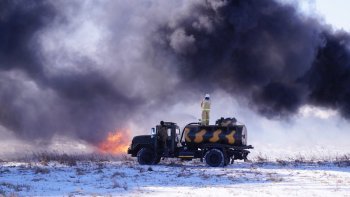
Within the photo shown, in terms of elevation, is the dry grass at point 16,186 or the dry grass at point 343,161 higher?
the dry grass at point 343,161

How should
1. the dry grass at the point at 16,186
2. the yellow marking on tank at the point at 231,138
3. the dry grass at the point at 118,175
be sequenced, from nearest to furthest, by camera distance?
the dry grass at the point at 16,186
the dry grass at the point at 118,175
the yellow marking on tank at the point at 231,138

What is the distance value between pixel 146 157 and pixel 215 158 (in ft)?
13.3

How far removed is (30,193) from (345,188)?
10330 millimetres

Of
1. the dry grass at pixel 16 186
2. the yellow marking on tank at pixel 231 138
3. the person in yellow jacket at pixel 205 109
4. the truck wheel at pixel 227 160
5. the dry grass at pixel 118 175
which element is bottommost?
the dry grass at pixel 16 186

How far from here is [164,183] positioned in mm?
19188

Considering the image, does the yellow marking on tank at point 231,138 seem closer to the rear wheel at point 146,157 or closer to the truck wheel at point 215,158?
the truck wheel at point 215,158

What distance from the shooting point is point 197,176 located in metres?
21.9

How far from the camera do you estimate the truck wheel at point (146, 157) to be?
Answer: 96.3 ft

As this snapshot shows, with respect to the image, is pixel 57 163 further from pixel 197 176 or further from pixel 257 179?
pixel 257 179

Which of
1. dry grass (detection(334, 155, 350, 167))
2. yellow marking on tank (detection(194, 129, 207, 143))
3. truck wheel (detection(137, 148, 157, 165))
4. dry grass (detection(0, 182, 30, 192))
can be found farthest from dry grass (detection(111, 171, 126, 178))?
dry grass (detection(334, 155, 350, 167))

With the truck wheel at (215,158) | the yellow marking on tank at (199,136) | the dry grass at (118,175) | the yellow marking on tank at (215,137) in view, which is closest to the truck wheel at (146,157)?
the yellow marking on tank at (199,136)

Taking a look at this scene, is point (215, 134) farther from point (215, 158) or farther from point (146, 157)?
point (146, 157)

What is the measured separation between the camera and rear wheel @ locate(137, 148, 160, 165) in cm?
2936

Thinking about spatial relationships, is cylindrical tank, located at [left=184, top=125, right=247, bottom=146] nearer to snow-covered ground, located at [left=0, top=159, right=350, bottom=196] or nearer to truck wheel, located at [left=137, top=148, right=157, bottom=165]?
truck wheel, located at [left=137, top=148, right=157, bottom=165]
